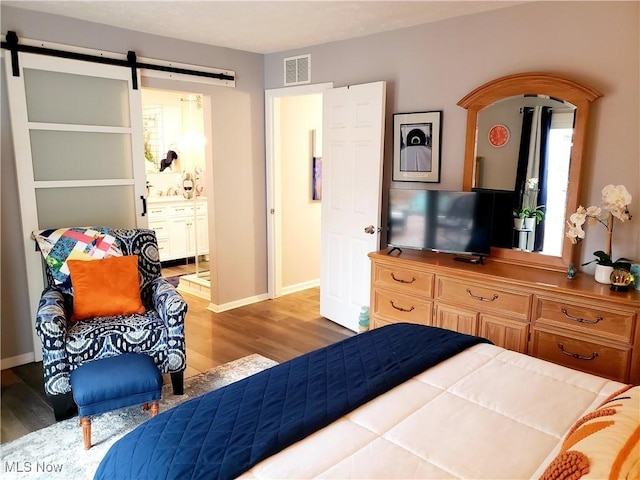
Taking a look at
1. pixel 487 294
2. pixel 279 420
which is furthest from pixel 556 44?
pixel 279 420

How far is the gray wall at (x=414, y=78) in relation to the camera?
2.65m

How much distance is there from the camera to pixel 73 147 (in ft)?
11.3

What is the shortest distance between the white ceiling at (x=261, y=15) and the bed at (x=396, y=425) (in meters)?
2.30

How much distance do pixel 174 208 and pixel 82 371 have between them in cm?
399

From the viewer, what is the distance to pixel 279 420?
139 centimetres

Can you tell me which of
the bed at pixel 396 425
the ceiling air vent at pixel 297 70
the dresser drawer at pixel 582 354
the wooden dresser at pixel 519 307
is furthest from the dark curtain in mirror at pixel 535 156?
the ceiling air vent at pixel 297 70

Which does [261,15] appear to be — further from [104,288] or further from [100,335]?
[100,335]

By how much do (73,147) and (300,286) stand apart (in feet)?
8.92

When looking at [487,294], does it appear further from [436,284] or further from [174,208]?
[174,208]

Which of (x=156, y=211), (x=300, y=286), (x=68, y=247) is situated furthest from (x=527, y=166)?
(x=156, y=211)

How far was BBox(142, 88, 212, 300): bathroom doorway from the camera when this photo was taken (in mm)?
6141

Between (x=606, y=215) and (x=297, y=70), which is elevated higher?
(x=297, y=70)

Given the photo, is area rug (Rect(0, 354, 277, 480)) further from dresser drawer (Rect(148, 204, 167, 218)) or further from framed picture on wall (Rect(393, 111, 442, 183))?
dresser drawer (Rect(148, 204, 167, 218))

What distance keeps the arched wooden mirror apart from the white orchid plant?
128mm
